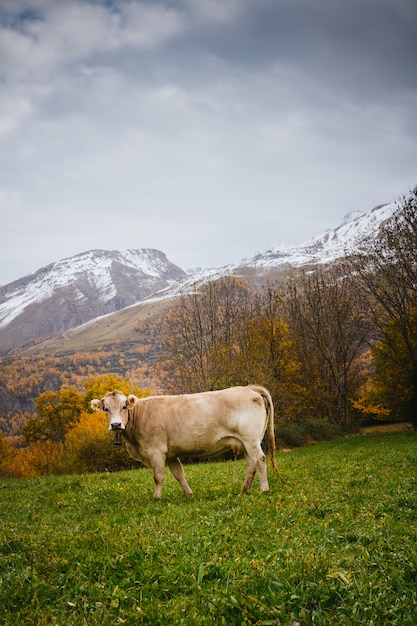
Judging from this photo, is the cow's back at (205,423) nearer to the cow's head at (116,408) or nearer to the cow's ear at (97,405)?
the cow's head at (116,408)

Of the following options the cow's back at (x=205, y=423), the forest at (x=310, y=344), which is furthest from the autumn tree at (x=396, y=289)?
the cow's back at (x=205, y=423)

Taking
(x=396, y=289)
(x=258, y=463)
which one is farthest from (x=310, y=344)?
(x=258, y=463)

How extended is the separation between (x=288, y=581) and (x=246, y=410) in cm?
660

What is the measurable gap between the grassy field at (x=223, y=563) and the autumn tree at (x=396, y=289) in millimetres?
31830

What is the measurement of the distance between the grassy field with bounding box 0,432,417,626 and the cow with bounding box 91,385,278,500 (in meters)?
1.64

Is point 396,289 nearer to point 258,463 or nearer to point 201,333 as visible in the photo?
point 201,333

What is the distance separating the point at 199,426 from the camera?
1162cm

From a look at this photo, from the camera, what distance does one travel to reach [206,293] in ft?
172

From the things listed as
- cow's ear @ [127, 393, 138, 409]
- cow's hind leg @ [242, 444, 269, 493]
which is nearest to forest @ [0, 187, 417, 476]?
cow's ear @ [127, 393, 138, 409]

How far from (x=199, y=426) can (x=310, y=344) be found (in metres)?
49.0

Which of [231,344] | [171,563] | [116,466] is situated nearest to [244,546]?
[171,563]

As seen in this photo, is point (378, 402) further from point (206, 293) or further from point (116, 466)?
point (116, 466)

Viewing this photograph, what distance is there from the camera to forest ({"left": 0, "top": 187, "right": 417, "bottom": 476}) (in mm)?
38844

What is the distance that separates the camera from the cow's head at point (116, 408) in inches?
456
